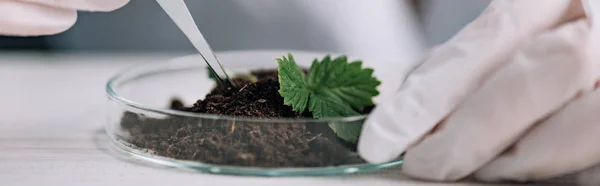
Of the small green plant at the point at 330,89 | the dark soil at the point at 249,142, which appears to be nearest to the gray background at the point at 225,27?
the small green plant at the point at 330,89

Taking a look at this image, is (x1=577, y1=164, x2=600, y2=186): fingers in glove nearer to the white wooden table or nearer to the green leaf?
the white wooden table

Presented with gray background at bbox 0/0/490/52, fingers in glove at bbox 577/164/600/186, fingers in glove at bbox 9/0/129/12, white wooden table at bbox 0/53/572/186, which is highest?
gray background at bbox 0/0/490/52

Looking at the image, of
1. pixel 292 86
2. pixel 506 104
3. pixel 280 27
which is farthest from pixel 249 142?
pixel 280 27

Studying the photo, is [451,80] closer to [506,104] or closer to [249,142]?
[506,104]

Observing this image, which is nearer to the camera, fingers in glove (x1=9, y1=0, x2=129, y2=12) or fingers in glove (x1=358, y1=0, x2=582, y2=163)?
fingers in glove (x1=358, y1=0, x2=582, y2=163)

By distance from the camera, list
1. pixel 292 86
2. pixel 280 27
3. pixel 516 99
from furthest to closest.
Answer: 1. pixel 280 27
2. pixel 292 86
3. pixel 516 99

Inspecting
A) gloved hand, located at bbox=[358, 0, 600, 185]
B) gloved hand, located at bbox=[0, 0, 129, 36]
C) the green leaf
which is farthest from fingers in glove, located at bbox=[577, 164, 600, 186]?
gloved hand, located at bbox=[0, 0, 129, 36]

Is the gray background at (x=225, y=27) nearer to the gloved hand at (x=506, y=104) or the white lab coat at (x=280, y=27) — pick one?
the white lab coat at (x=280, y=27)
